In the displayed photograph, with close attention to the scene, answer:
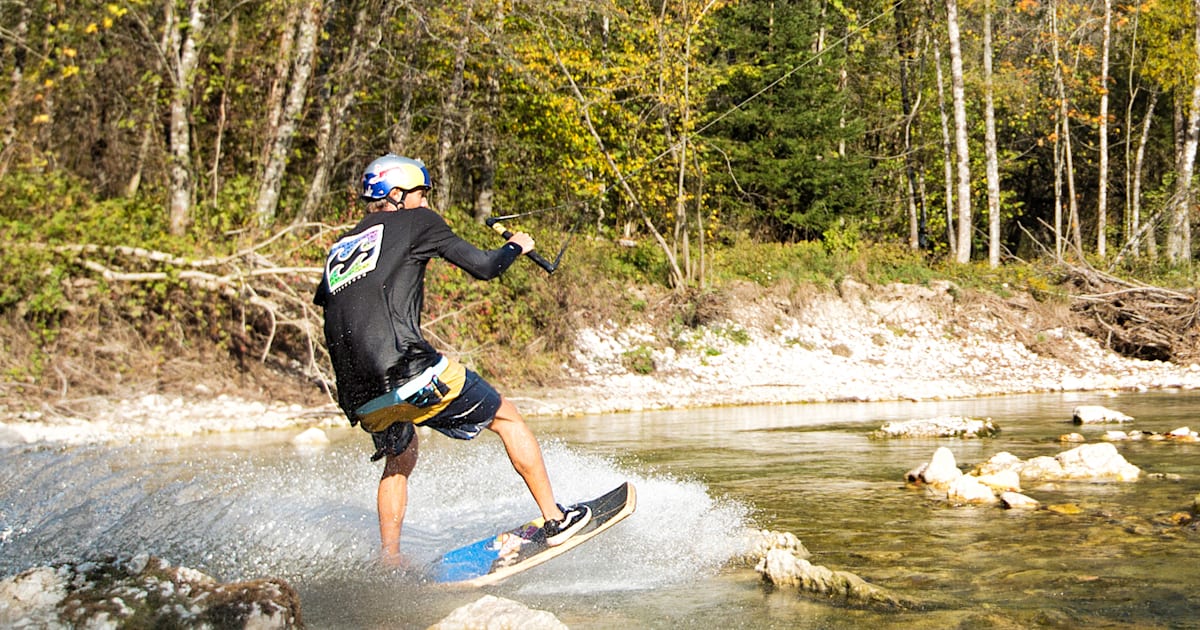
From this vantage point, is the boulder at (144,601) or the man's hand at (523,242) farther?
the man's hand at (523,242)

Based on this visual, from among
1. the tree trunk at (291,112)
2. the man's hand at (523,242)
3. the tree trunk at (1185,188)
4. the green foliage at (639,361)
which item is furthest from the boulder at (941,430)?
the tree trunk at (1185,188)

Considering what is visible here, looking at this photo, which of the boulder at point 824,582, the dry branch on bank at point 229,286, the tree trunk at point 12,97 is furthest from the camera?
the tree trunk at point 12,97

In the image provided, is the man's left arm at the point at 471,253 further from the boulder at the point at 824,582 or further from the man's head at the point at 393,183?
the boulder at the point at 824,582

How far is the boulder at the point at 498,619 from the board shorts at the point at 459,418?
1322 millimetres

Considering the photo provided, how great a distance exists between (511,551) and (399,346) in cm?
111

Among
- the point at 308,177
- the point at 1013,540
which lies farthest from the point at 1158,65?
the point at 1013,540

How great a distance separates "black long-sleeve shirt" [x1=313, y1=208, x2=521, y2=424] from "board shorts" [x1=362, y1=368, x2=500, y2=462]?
0.73 ft

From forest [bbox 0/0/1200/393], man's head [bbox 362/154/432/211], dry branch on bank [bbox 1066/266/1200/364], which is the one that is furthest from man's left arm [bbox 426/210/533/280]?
dry branch on bank [bbox 1066/266/1200/364]

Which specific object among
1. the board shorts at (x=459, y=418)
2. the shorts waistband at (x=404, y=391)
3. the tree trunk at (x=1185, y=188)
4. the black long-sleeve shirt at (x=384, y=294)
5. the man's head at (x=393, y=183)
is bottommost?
the board shorts at (x=459, y=418)

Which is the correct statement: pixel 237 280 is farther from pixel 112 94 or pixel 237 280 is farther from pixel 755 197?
pixel 755 197

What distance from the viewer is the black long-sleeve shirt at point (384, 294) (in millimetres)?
5211

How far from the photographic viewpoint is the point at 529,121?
21.6 m

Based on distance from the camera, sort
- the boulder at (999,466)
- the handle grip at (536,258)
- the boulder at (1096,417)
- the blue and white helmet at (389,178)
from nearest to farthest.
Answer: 1. the handle grip at (536,258)
2. the blue and white helmet at (389,178)
3. the boulder at (999,466)
4. the boulder at (1096,417)

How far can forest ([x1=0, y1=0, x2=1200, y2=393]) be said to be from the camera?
14.4m
